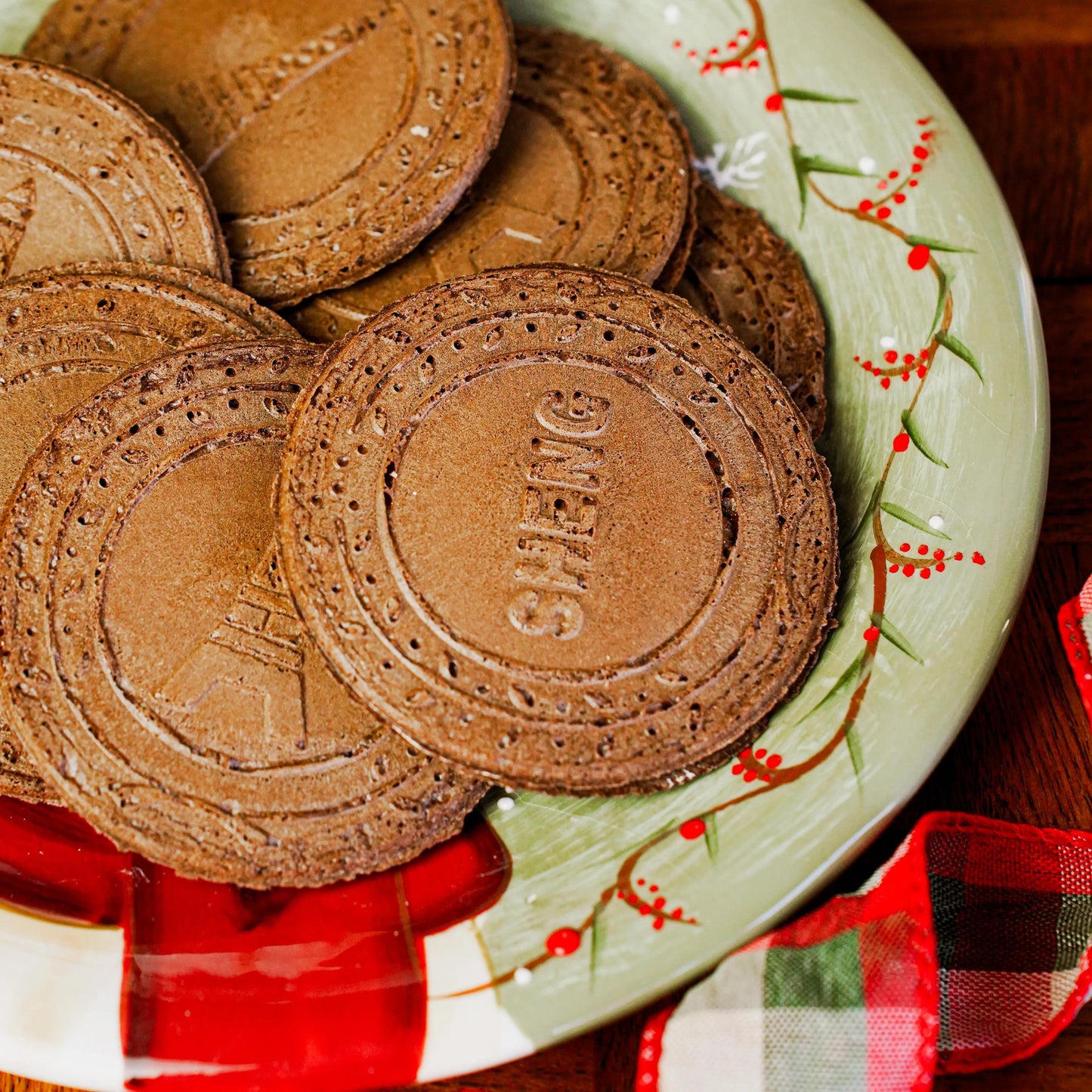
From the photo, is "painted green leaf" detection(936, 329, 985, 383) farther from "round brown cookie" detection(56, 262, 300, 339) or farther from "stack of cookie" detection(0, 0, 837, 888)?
"round brown cookie" detection(56, 262, 300, 339)

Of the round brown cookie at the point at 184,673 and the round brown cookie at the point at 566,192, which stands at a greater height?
the round brown cookie at the point at 566,192

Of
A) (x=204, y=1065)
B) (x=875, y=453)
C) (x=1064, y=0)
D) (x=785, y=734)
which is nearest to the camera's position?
(x=204, y=1065)

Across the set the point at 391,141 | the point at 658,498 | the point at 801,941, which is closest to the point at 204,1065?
the point at 801,941

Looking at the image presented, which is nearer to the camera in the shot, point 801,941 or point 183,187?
point 801,941

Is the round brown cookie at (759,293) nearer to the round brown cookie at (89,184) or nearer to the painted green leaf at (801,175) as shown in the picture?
the painted green leaf at (801,175)

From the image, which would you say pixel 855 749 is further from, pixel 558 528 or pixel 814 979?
pixel 558 528

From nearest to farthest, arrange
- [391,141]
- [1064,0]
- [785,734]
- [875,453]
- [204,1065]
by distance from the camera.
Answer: [204,1065] < [785,734] < [875,453] < [391,141] < [1064,0]

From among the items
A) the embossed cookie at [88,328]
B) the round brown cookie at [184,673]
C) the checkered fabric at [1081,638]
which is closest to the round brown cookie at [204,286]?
the embossed cookie at [88,328]

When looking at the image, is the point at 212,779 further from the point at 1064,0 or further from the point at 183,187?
the point at 1064,0
